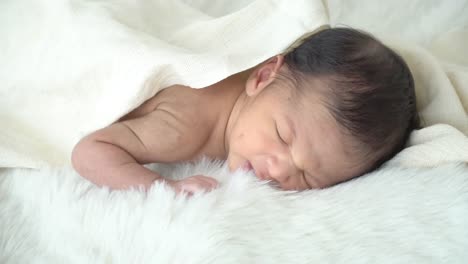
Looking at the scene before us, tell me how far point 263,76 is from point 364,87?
0.20 metres

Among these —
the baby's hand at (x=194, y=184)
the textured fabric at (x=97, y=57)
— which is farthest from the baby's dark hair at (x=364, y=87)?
the baby's hand at (x=194, y=184)

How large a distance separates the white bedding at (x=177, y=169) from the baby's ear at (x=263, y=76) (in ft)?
0.11

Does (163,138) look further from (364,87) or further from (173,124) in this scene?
(364,87)

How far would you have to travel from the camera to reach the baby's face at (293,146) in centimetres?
79

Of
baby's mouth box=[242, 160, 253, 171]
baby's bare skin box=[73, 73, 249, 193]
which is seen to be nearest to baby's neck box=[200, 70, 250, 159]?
baby's bare skin box=[73, 73, 249, 193]

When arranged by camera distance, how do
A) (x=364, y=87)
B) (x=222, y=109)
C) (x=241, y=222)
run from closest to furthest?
1. (x=241, y=222)
2. (x=364, y=87)
3. (x=222, y=109)

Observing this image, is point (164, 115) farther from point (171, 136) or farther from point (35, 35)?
point (35, 35)

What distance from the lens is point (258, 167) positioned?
81 centimetres

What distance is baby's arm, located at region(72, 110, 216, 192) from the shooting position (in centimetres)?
76

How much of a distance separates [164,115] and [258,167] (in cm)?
19

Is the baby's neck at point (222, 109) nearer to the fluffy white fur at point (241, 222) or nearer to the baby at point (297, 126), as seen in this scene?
the baby at point (297, 126)

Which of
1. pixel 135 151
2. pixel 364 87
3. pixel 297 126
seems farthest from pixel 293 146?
pixel 135 151

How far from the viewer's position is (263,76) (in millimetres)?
906

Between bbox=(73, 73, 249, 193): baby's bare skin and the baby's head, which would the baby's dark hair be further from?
bbox=(73, 73, 249, 193): baby's bare skin
